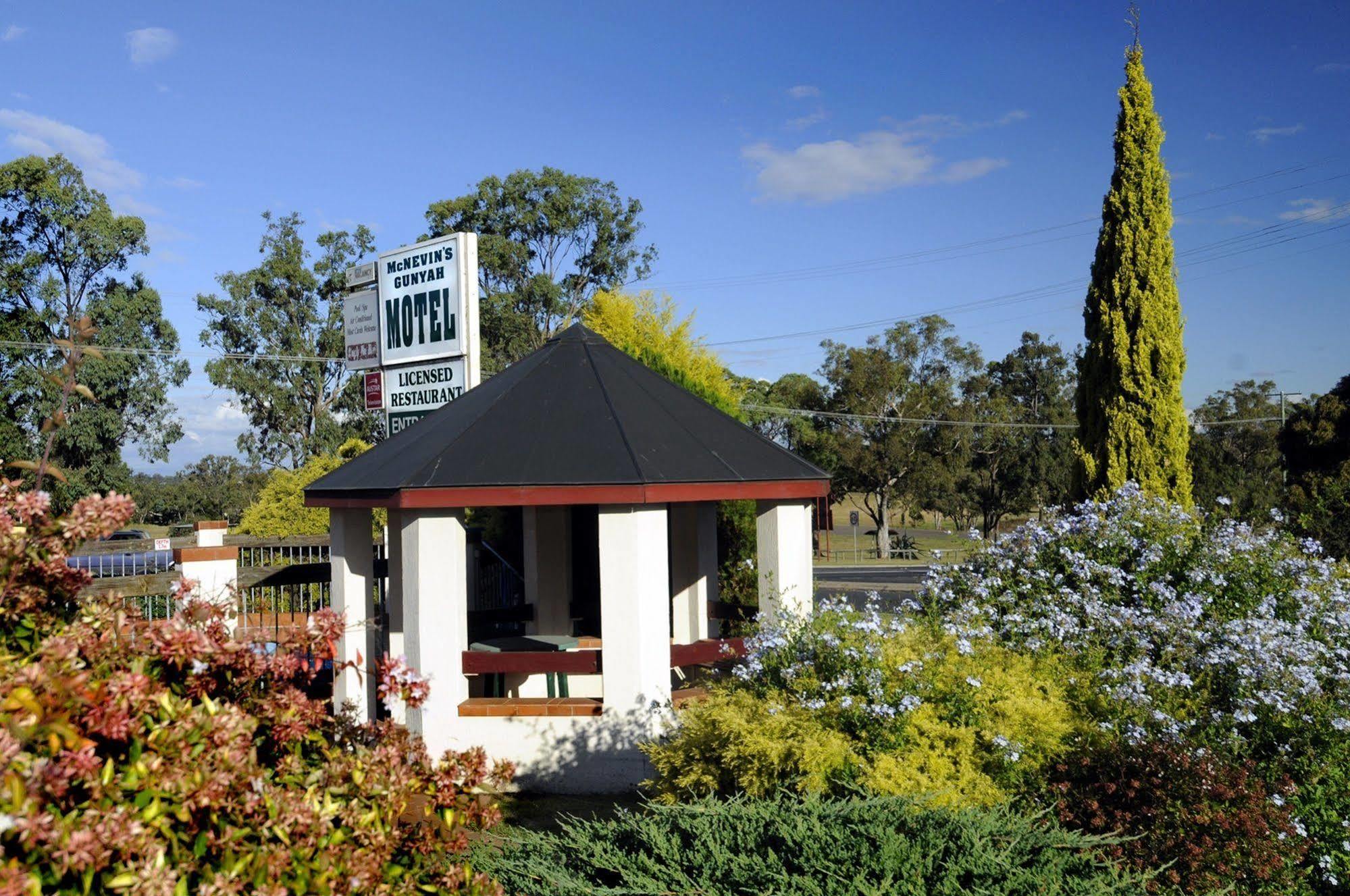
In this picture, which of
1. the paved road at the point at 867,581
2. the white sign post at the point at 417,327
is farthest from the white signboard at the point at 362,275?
the paved road at the point at 867,581

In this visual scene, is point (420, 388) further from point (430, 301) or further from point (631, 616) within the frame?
point (631, 616)

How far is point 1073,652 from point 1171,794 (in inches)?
78.8

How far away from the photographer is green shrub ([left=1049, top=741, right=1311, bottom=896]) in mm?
4891

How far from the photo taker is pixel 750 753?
5941 millimetres

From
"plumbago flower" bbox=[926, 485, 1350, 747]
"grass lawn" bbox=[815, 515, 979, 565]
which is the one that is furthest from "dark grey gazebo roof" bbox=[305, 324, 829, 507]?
"grass lawn" bbox=[815, 515, 979, 565]

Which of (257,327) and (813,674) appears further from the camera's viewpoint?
(257,327)

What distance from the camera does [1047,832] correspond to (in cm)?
450

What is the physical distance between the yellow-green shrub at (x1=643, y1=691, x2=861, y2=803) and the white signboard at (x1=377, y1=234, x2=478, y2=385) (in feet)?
23.6

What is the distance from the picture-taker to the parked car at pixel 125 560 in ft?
22.2

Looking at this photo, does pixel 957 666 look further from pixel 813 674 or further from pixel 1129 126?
pixel 1129 126

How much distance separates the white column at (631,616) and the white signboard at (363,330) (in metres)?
7.10

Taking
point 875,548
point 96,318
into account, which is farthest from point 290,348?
point 875,548

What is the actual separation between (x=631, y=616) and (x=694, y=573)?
11.5 feet

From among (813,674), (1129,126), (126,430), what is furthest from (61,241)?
(813,674)
